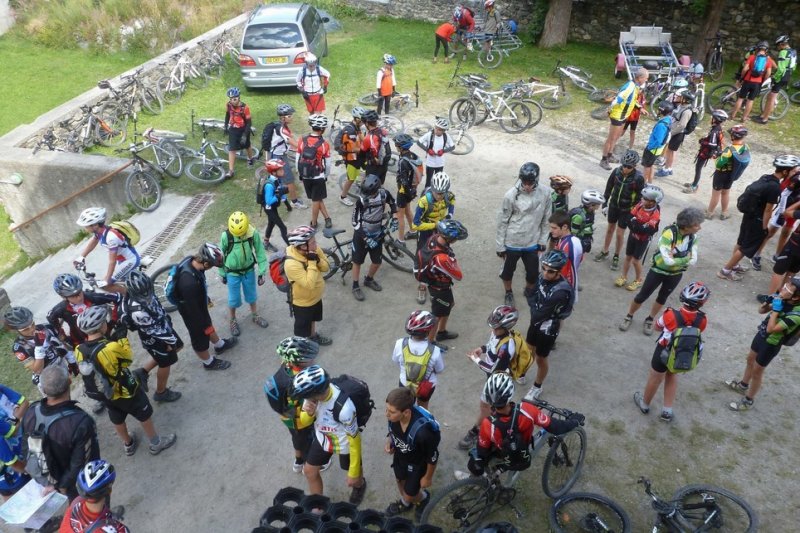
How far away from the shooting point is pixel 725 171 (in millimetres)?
8836

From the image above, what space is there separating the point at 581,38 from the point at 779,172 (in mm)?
13466

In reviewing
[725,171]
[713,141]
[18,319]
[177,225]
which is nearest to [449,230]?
[18,319]

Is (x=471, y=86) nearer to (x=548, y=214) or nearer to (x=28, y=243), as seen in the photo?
(x=548, y=214)

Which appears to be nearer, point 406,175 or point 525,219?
point 525,219

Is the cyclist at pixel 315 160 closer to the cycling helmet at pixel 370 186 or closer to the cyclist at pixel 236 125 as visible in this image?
the cycling helmet at pixel 370 186

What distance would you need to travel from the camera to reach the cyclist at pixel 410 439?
4.16 m

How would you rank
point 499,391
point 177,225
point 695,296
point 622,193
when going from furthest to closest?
point 177,225, point 622,193, point 695,296, point 499,391

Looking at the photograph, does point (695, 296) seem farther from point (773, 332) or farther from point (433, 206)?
point (433, 206)

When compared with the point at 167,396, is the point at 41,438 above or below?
above

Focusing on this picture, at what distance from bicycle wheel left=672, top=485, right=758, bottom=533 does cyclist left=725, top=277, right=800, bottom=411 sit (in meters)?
1.49

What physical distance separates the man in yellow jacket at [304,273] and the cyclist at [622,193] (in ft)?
14.7

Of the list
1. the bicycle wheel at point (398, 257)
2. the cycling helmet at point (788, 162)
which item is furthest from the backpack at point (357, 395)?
the cycling helmet at point (788, 162)

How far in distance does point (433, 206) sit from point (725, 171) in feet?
16.9

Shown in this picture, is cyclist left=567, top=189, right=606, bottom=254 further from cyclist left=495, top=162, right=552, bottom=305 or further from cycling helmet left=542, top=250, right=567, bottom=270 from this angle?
cycling helmet left=542, top=250, right=567, bottom=270
